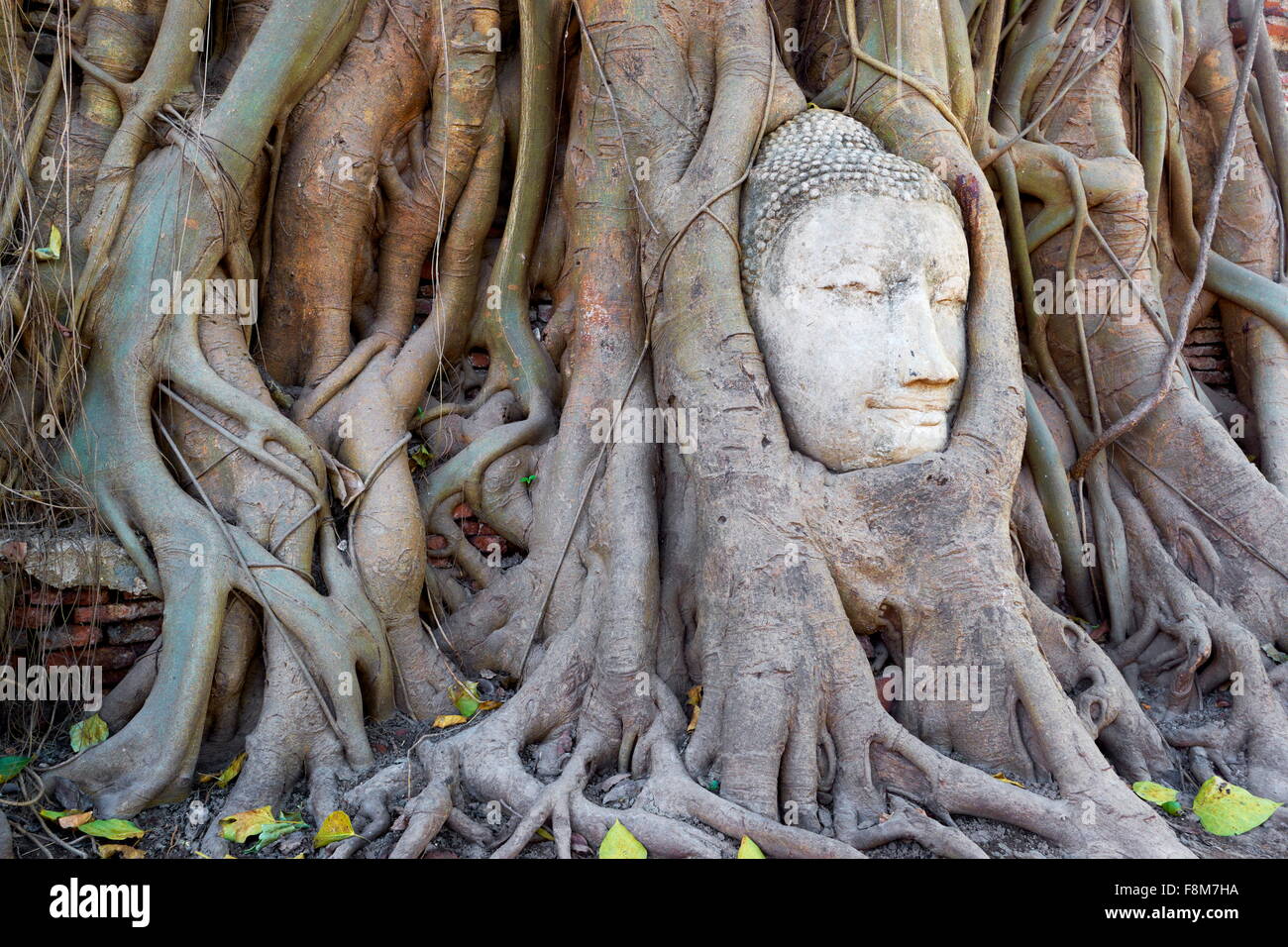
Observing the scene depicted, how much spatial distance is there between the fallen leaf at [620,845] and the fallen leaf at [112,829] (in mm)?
1164

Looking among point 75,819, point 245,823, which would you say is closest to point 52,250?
point 75,819

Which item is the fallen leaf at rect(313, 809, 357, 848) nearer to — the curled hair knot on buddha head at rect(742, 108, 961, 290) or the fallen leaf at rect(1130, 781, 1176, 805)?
the curled hair knot on buddha head at rect(742, 108, 961, 290)

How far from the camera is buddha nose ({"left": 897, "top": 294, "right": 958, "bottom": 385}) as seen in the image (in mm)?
2492

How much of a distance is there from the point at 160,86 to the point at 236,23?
1.61 ft

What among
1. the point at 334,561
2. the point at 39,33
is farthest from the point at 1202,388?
the point at 39,33

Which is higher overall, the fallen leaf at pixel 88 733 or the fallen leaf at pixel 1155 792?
the fallen leaf at pixel 88 733

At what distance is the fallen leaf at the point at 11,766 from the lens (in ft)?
7.40

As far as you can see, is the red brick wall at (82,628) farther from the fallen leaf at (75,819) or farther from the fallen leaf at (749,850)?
the fallen leaf at (749,850)

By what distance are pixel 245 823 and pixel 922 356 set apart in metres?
2.18

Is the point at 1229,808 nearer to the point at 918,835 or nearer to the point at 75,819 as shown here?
the point at 918,835

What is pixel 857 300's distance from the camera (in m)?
2.55

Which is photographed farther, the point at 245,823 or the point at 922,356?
the point at 922,356

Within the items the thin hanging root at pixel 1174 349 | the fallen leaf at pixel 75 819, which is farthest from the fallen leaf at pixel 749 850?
the thin hanging root at pixel 1174 349

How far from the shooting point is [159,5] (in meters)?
2.89
